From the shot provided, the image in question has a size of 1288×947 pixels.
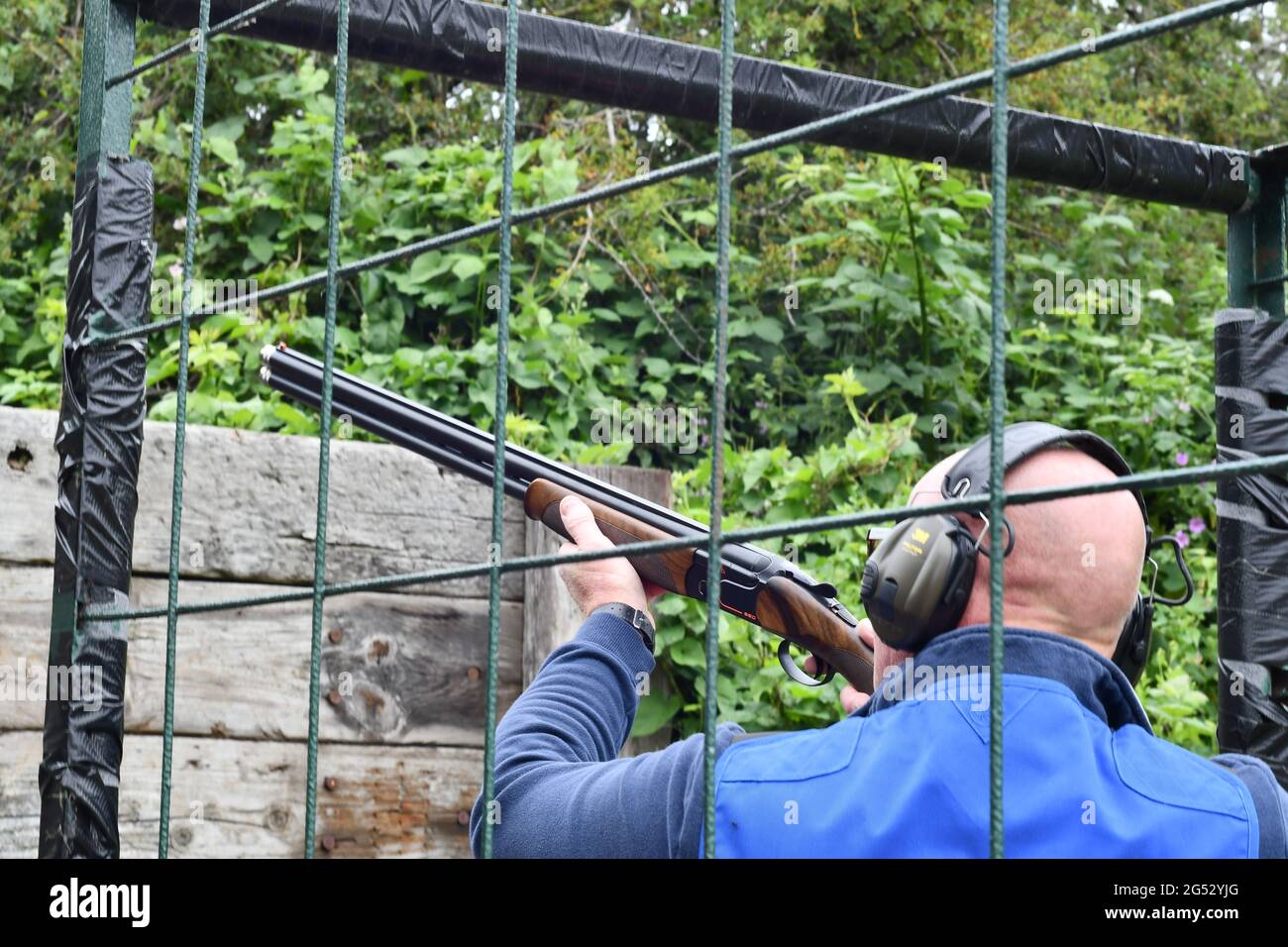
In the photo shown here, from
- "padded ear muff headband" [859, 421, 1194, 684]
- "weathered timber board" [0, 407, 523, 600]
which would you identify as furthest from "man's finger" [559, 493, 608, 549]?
"padded ear muff headband" [859, 421, 1194, 684]

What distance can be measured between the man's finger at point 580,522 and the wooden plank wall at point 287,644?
0.89 meters

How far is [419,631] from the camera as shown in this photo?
3.66 m

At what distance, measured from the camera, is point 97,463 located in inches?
114

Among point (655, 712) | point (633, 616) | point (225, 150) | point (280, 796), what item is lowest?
point (280, 796)

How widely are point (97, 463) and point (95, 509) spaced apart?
9 cm

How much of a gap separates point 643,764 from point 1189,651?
11.5ft

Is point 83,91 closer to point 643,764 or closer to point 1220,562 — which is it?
point 643,764

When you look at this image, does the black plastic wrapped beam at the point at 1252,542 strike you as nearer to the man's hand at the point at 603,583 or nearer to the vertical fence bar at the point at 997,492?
the man's hand at the point at 603,583

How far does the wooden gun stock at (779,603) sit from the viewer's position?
2.72 meters

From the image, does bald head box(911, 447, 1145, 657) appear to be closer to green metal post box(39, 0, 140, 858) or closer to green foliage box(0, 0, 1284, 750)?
green metal post box(39, 0, 140, 858)

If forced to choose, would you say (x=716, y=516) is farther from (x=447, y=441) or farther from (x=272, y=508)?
(x=272, y=508)

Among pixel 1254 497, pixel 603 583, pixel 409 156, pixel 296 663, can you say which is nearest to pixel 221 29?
pixel 603 583

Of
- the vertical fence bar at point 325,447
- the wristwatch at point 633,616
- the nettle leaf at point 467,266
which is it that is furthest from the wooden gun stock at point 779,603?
the nettle leaf at point 467,266
